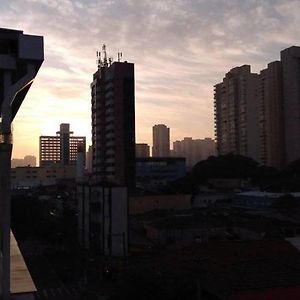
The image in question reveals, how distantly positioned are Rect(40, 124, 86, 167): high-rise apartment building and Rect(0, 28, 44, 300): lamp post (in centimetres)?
8068

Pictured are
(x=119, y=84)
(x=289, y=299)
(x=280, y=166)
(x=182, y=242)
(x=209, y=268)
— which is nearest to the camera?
(x=289, y=299)

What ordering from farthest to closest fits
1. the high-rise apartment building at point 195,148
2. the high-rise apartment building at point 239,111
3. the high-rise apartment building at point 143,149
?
the high-rise apartment building at point 195,148
the high-rise apartment building at point 143,149
the high-rise apartment building at point 239,111

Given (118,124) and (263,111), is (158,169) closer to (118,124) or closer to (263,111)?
(263,111)

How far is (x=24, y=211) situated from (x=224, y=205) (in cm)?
1420

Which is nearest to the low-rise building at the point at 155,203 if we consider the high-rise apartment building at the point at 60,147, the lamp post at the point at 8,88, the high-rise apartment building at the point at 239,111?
the high-rise apartment building at the point at 239,111

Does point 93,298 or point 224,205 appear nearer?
point 93,298

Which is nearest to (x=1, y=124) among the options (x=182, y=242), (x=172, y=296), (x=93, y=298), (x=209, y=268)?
(x=172, y=296)

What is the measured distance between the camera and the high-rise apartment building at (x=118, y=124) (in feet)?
121

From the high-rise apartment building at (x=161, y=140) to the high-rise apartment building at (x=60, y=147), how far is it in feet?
42.3

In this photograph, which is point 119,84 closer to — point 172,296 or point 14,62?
point 172,296

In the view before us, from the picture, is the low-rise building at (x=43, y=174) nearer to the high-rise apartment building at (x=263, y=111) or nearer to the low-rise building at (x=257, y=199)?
the high-rise apartment building at (x=263, y=111)

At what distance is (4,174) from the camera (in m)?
3.56

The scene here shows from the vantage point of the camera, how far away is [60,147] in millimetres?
85750

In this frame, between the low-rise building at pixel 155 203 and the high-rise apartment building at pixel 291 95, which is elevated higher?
the high-rise apartment building at pixel 291 95
